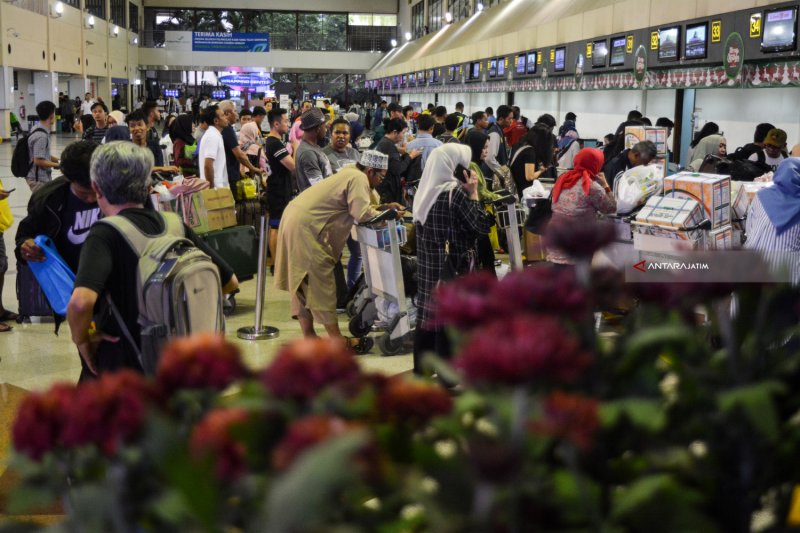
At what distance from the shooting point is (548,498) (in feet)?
2.90

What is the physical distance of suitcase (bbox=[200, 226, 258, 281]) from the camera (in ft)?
24.9

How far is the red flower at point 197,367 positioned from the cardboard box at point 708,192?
5.24 meters

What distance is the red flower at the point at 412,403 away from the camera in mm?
900

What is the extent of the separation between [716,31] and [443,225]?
5932 mm

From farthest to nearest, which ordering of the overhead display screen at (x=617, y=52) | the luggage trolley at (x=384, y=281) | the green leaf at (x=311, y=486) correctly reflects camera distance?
the overhead display screen at (x=617, y=52) → the luggage trolley at (x=384, y=281) → the green leaf at (x=311, y=486)

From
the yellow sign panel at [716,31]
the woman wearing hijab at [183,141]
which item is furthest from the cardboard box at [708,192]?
the woman wearing hijab at [183,141]

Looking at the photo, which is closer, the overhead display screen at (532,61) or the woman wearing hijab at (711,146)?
the woman wearing hijab at (711,146)

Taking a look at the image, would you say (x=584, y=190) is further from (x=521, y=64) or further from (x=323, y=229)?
(x=521, y=64)

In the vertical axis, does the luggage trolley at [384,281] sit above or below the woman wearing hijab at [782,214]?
below

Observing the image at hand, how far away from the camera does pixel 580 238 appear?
3.07 ft

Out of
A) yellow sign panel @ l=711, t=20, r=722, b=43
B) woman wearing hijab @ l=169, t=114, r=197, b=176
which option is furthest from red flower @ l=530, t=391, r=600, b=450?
yellow sign panel @ l=711, t=20, r=722, b=43

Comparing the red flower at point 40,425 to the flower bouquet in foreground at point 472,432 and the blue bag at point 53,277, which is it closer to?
the flower bouquet in foreground at point 472,432

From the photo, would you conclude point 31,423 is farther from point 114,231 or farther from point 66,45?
point 66,45

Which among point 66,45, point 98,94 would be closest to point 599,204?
point 66,45
